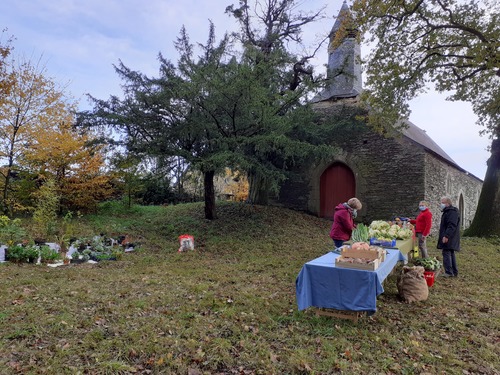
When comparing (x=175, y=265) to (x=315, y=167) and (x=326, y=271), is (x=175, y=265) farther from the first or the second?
(x=315, y=167)

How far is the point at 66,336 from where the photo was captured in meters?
3.55

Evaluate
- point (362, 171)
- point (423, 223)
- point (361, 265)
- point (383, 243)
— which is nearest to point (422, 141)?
point (362, 171)

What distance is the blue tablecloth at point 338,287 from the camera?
13.4 ft

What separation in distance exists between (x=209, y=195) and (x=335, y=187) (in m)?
6.38

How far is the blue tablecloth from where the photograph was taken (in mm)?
4074

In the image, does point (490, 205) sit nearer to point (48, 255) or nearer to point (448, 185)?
point (448, 185)

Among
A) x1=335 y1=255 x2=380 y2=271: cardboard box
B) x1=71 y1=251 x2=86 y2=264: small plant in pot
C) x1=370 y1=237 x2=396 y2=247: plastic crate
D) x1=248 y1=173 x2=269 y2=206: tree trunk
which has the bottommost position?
x1=71 y1=251 x2=86 y2=264: small plant in pot

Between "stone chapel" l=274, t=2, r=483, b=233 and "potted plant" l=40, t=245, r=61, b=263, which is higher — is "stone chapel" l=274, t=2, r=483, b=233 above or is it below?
above

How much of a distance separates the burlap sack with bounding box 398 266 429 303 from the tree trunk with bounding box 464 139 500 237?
8984 mm

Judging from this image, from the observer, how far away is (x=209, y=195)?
1157 centimetres

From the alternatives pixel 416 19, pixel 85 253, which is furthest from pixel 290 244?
pixel 416 19

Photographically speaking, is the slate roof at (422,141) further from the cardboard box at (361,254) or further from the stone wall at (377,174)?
the cardboard box at (361,254)

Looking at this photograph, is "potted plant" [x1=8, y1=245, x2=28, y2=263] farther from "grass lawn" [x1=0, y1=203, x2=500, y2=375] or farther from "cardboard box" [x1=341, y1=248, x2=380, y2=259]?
"cardboard box" [x1=341, y1=248, x2=380, y2=259]

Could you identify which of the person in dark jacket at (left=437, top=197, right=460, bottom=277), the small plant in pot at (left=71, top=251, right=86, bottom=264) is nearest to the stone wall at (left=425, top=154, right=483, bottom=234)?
the person in dark jacket at (left=437, top=197, right=460, bottom=277)
